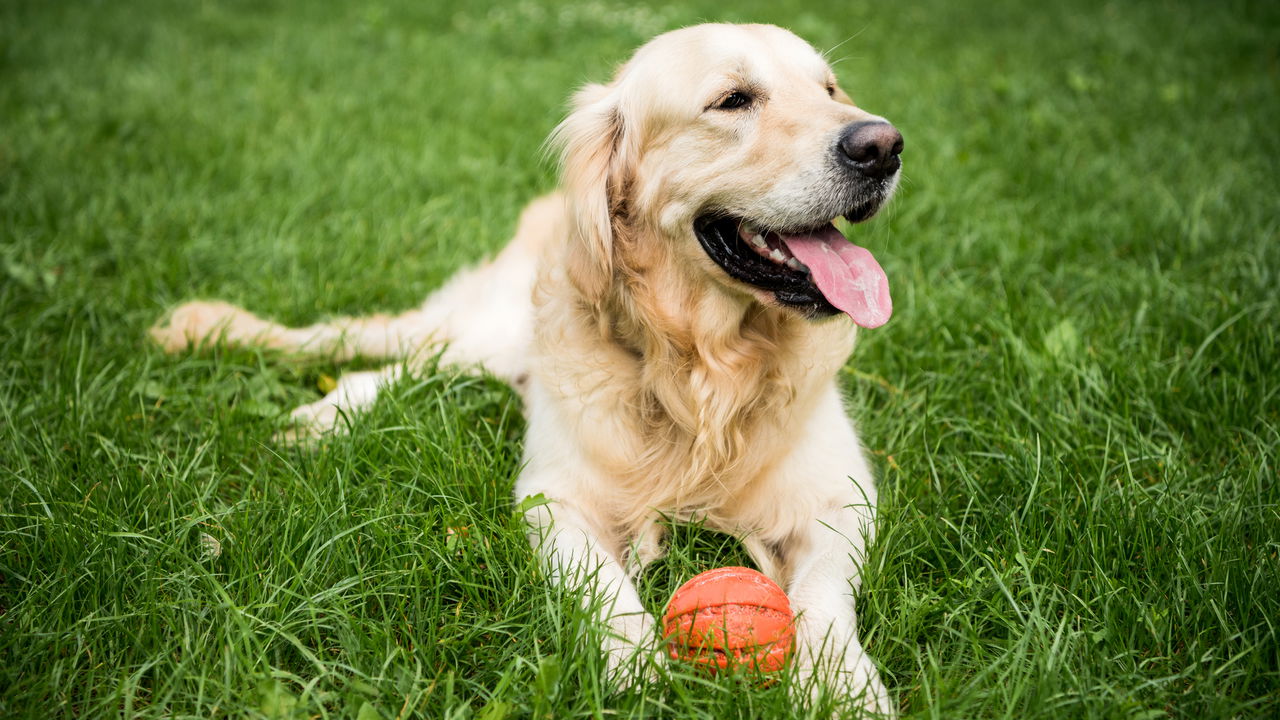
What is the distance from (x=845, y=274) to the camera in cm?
217

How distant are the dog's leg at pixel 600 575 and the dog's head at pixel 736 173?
1.97 feet

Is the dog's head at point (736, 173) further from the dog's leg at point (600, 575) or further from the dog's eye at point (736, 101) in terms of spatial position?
the dog's leg at point (600, 575)

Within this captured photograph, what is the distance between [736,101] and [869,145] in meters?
0.40

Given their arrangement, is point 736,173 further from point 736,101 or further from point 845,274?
point 845,274

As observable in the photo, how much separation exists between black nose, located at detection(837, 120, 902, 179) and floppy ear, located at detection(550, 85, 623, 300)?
2.06 ft

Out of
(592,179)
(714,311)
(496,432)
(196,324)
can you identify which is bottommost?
(496,432)

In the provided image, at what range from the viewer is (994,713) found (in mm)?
1567

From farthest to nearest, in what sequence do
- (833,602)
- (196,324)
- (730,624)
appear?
(196,324) → (833,602) → (730,624)

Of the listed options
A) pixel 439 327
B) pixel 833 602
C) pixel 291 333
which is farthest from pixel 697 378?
pixel 291 333

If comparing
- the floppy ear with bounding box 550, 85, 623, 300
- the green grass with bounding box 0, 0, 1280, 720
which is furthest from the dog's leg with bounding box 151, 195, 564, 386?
the floppy ear with bounding box 550, 85, 623, 300

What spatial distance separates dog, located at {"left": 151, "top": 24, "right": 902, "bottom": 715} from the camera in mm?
2135

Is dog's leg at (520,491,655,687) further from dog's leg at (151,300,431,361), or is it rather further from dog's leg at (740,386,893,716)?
dog's leg at (151,300,431,361)

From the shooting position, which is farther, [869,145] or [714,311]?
[714,311]

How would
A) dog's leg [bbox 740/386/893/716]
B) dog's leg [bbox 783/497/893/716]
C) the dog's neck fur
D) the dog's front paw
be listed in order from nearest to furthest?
dog's leg [bbox 783/497/893/716] → dog's leg [bbox 740/386/893/716] → the dog's neck fur → the dog's front paw
